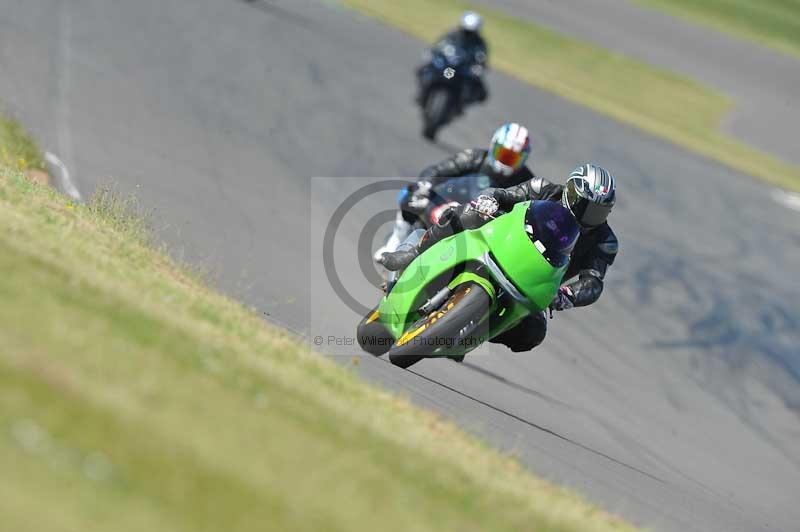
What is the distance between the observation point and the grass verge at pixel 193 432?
4.10 meters

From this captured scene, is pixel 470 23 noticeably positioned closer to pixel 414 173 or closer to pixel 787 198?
pixel 414 173

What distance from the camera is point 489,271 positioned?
7547 millimetres

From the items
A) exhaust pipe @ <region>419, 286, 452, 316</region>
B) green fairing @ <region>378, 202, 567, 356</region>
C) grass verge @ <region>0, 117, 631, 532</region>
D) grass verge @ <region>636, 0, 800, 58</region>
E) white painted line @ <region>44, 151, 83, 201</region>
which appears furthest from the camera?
grass verge @ <region>636, 0, 800, 58</region>

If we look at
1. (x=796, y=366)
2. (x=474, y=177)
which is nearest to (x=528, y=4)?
(x=796, y=366)

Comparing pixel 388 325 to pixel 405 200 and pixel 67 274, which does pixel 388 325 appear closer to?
pixel 405 200

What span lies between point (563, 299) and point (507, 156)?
2078 millimetres

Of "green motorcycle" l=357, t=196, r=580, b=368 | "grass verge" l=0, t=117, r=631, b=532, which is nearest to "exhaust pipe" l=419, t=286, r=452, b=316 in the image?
"green motorcycle" l=357, t=196, r=580, b=368

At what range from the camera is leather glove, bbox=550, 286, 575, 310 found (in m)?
7.99

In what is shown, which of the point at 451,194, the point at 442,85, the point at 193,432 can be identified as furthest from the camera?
the point at 442,85

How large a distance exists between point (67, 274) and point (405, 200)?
3985 millimetres

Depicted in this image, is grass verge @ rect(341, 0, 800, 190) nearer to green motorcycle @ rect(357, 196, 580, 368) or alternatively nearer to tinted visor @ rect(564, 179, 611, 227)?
tinted visor @ rect(564, 179, 611, 227)

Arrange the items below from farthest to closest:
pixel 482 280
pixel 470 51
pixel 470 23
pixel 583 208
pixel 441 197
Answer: pixel 470 23 → pixel 470 51 → pixel 441 197 → pixel 583 208 → pixel 482 280

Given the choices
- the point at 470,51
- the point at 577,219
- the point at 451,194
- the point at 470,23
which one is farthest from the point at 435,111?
the point at 577,219

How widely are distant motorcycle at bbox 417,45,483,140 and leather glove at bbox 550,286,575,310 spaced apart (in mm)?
9017
